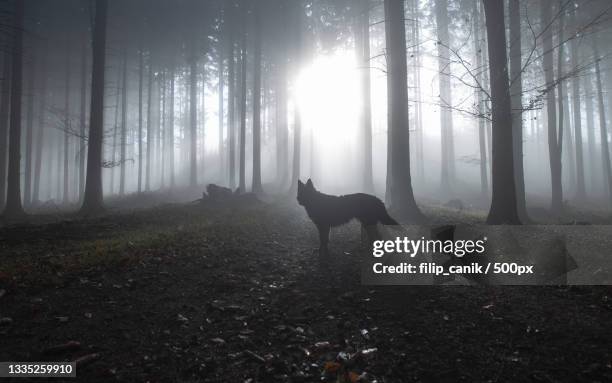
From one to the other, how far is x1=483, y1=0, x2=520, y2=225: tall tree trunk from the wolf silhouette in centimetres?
399

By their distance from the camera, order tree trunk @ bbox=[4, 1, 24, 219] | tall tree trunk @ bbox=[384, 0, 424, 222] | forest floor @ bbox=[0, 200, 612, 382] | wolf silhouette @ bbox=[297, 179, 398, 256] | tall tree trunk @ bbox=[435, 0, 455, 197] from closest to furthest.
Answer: forest floor @ bbox=[0, 200, 612, 382]
wolf silhouette @ bbox=[297, 179, 398, 256]
tall tree trunk @ bbox=[384, 0, 424, 222]
tree trunk @ bbox=[4, 1, 24, 219]
tall tree trunk @ bbox=[435, 0, 455, 197]

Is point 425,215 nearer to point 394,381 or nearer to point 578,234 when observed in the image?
Result: point 578,234

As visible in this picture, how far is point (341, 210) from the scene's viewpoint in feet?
23.7

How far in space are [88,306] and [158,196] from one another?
24475mm

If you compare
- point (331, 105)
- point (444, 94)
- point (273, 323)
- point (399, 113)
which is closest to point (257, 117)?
point (399, 113)

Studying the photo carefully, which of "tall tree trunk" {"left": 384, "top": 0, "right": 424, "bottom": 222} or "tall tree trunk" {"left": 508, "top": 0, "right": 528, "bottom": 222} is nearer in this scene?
"tall tree trunk" {"left": 384, "top": 0, "right": 424, "bottom": 222}

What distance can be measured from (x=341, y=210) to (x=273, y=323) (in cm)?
338

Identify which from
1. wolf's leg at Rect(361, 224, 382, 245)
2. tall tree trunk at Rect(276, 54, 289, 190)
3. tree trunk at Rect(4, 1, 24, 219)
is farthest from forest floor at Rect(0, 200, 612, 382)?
tall tree trunk at Rect(276, 54, 289, 190)

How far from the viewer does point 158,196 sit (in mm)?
26828

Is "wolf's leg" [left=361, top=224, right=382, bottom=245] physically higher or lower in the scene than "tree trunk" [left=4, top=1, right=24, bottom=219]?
lower

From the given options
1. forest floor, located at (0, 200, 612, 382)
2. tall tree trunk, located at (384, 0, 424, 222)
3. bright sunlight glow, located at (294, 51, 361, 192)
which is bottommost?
forest floor, located at (0, 200, 612, 382)

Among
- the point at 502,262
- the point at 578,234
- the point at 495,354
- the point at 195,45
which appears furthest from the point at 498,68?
the point at 195,45

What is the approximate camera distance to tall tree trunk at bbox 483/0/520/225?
8688 millimetres

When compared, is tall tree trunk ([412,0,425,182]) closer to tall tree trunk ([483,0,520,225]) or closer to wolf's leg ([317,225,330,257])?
tall tree trunk ([483,0,520,225])
